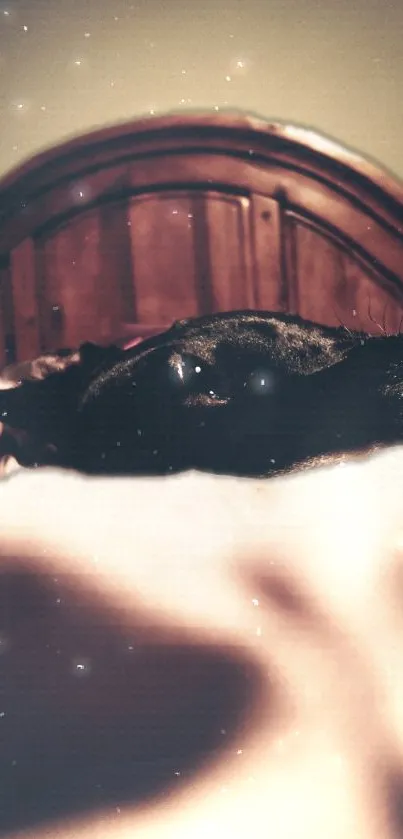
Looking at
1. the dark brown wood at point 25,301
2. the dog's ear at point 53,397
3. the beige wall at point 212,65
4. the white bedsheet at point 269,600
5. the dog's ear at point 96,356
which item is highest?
the beige wall at point 212,65

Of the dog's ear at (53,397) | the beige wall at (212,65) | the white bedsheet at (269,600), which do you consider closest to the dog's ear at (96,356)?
the dog's ear at (53,397)

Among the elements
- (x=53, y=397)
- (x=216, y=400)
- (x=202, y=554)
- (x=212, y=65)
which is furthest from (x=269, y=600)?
(x=212, y=65)

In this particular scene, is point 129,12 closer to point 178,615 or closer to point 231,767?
point 178,615

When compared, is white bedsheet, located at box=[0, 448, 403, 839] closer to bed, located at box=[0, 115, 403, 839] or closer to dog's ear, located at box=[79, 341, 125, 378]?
bed, located at box=[0, 115, 403, 839]

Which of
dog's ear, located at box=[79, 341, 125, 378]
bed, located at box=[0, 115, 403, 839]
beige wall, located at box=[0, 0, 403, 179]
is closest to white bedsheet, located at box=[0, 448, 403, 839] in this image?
bed, located at box=[0, 115, 403, 839]

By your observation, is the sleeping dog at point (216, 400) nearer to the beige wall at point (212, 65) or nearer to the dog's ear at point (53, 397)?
the dog's ear at point (53, 397)
